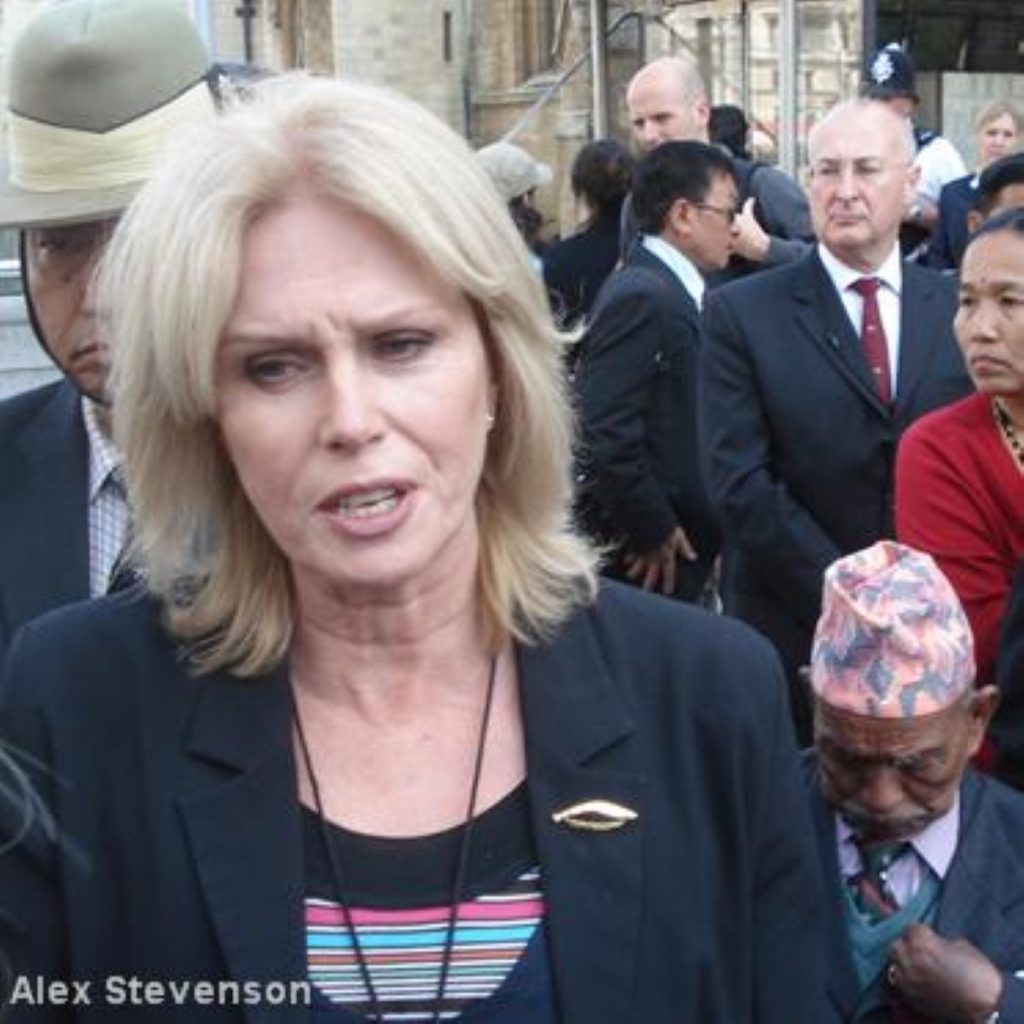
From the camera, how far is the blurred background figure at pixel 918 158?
8195 mm

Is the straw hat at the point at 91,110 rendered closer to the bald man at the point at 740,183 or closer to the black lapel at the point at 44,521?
the black lapel at the point at 44,521

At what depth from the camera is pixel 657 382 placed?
17.6ft

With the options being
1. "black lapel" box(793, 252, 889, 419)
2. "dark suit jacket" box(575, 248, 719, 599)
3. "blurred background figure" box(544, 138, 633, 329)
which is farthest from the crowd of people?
"blurred background figure" box(544, 138, 633, 329)

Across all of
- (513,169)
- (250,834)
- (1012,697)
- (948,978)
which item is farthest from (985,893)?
(513,169)

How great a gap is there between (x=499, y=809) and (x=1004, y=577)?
175cm

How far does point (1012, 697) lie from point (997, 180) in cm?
256

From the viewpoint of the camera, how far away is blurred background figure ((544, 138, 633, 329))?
702 cm

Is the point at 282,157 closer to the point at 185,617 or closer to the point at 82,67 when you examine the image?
the point at 185,617

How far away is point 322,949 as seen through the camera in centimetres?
179

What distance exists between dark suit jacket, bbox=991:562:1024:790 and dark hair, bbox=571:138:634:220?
4.41m

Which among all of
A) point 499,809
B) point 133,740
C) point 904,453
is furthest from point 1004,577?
point 133,740

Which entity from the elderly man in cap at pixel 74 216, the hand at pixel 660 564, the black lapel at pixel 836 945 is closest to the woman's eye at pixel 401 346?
the elderly man in cap at pixel 74 216

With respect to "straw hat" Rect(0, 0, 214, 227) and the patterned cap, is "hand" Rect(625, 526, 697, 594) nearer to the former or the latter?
the patterned cap

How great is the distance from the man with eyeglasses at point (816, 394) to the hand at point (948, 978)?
1.77m
